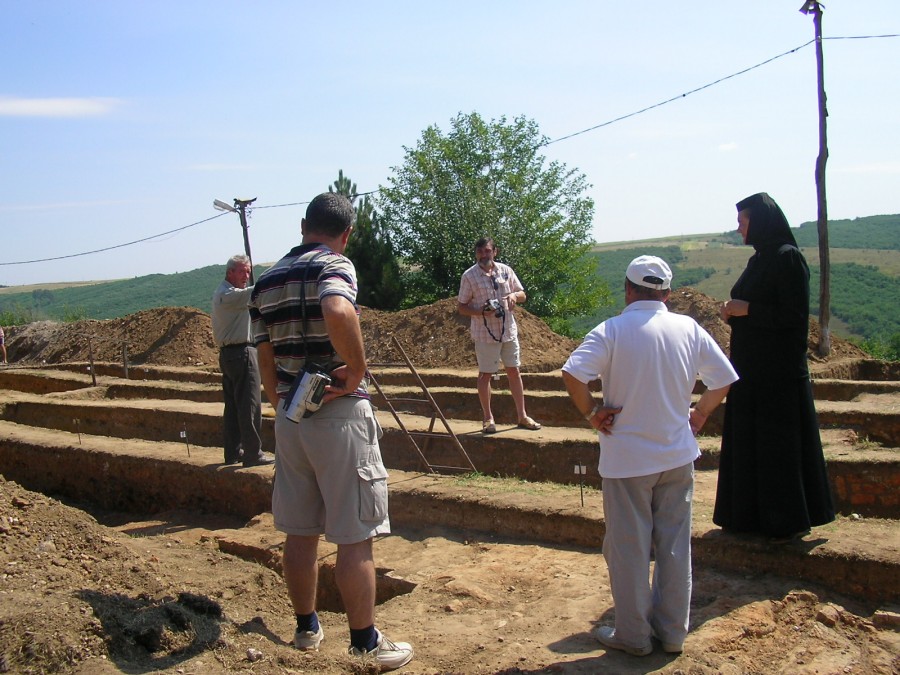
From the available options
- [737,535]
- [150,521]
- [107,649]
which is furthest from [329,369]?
[150,521]

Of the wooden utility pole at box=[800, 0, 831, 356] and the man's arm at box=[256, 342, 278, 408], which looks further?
the wooden utility pole at box=[800, 0, 831, 356]

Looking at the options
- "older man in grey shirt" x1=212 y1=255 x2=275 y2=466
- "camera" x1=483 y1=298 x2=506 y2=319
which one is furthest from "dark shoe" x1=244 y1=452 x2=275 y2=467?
"camera" x1=483 y1=298 x2=506 y2=319

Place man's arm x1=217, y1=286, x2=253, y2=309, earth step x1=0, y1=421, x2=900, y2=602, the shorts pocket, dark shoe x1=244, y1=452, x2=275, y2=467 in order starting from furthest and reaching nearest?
dark shoe x1=244, y1=452, x2=275, y2=467 < man's arm x1=217, y1=286, x2=253, y2=309 < earth step x1=0, y1=421, x2=900, y2=602 < the shorts pocket

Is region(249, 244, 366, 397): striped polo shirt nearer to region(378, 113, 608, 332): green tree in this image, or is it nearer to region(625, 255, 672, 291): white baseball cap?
region(625, 255, 672, 291): white baseball cap

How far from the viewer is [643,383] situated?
11.0 ft

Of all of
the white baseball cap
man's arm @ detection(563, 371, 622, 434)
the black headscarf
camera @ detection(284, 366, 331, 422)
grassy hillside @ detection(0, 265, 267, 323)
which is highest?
grassy hillside @ detection(0, 265, 267, 323)

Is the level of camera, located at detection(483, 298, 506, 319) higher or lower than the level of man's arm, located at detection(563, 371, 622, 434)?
higher

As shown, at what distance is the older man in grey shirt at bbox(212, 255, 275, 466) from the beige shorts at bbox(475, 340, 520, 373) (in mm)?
2078

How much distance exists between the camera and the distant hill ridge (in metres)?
47.2

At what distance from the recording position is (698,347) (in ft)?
11.4

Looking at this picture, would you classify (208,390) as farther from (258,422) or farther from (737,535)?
(737,535)

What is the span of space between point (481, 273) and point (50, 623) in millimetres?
5064

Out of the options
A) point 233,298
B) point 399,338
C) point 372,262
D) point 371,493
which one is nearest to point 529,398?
point 233,298

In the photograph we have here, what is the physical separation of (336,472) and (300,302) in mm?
714
